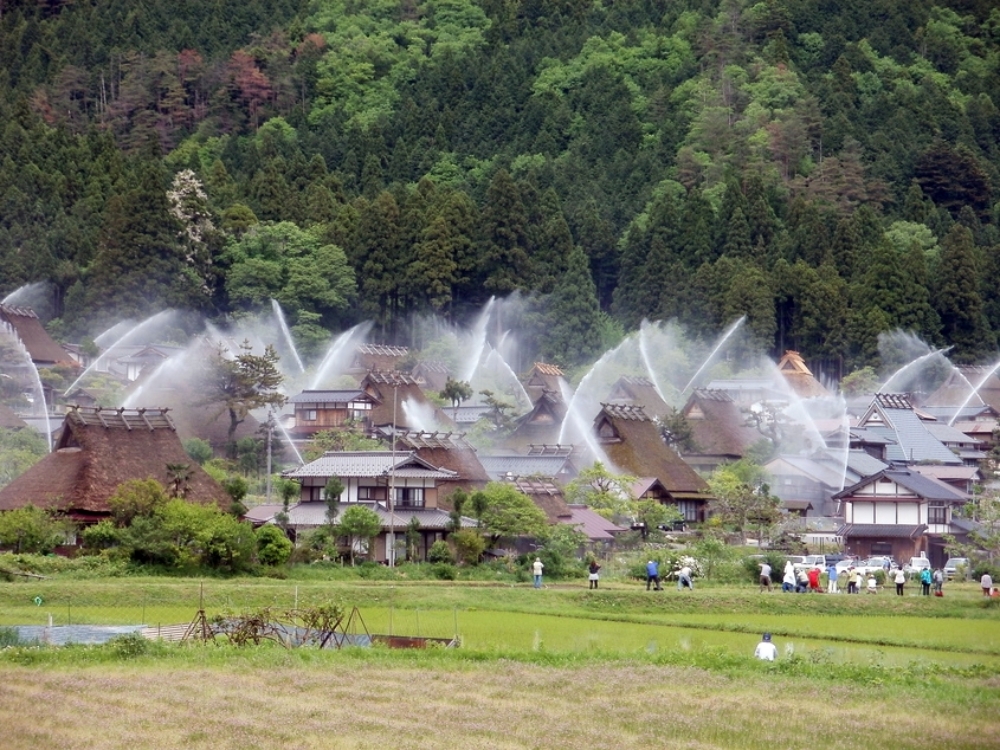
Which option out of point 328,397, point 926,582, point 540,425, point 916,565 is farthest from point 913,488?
point 328,397

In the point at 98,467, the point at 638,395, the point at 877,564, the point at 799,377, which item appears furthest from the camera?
the point at 799,377

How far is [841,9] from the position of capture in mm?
143750

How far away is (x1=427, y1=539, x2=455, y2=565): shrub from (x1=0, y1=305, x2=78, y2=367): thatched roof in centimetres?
3265

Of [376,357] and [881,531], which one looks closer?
[881,531]

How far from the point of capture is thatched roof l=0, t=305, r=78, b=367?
72312 millimetres

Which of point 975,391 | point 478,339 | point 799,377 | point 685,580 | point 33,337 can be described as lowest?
point 685,580

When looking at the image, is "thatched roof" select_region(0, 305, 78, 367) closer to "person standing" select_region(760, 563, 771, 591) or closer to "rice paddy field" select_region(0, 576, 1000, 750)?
"person standing" select_region(760, 563, 771, 591)

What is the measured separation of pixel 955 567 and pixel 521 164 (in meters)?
69.8

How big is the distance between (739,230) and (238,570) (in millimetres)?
55741

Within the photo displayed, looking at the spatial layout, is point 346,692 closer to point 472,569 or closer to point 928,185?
point 472,569

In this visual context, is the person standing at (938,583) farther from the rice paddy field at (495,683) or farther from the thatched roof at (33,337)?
the thatched roof at (33,337)

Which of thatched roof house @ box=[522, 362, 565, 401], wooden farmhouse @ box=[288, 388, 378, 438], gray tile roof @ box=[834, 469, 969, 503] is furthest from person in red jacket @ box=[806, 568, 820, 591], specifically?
thatched roof house @ box=[522, 362, 565, 401]

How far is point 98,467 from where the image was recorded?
43.1 meters

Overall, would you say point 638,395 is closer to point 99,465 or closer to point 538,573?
point 99,465
